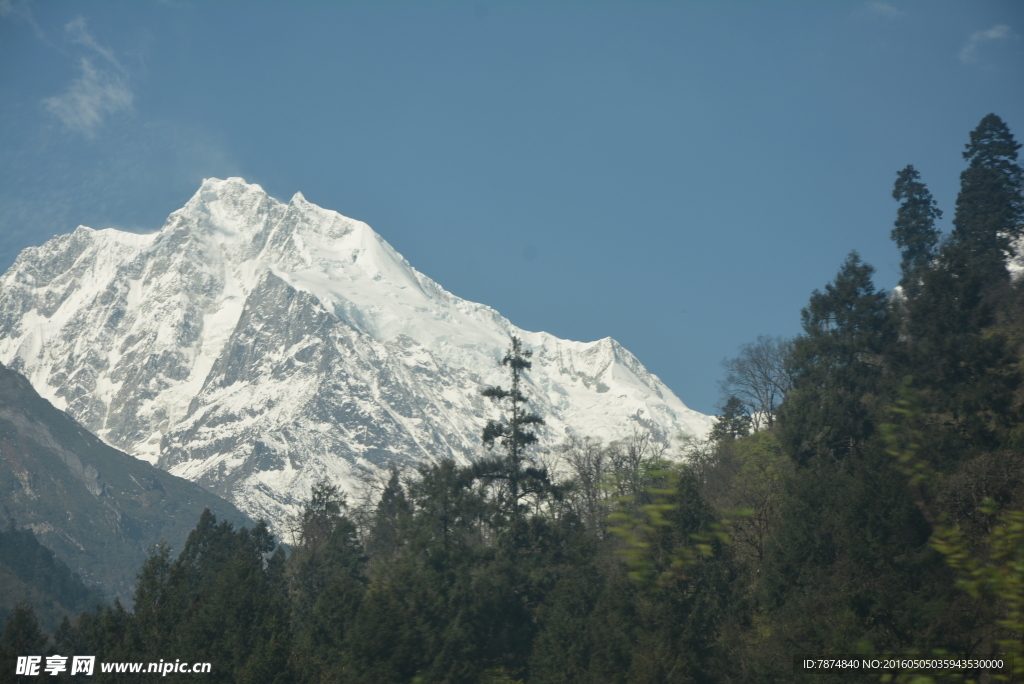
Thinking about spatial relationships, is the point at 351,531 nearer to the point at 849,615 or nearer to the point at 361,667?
the point at 361,667

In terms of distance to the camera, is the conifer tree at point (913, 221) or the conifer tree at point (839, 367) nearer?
the conifer tree at point (839, 367)

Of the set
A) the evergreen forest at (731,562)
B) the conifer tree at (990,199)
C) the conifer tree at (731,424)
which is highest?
the conifer tree at (990,199)

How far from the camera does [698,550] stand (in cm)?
718

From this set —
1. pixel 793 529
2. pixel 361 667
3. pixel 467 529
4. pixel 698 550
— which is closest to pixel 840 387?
pixel 793 529

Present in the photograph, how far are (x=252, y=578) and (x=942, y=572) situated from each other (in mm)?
31639

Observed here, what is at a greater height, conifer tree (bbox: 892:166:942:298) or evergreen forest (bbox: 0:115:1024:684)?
conifer tree (bbox: 892:166:942:298)

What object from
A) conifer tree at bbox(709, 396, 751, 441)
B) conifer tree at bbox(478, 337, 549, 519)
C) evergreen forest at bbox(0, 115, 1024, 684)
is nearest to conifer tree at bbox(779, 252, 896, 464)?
evergreen forest at bbox(0, 115, 1024, 684)

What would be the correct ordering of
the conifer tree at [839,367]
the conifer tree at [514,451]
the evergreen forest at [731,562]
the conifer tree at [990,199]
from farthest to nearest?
the conifer tree at [990,199] → the conifer tree at [514,451] → the conifer tree at [839,367] → the evergreen forest at [731,562]

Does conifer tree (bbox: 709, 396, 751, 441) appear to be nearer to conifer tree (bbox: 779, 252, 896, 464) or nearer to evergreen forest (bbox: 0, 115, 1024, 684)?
evergreen forest (bbox: 0, 115, 1024, 684)

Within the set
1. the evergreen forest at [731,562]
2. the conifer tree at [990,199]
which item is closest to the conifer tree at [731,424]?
the evergreen forest at [731,562]

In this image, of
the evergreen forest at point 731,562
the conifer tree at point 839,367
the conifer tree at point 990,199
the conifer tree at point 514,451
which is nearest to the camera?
the evergreen forest at point 731,562

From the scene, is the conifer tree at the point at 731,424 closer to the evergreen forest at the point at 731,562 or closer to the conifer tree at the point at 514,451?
the evergreen forest at the point at 731,562

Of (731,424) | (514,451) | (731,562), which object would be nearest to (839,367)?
(731,562)

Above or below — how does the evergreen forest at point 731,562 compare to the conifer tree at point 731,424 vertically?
below
